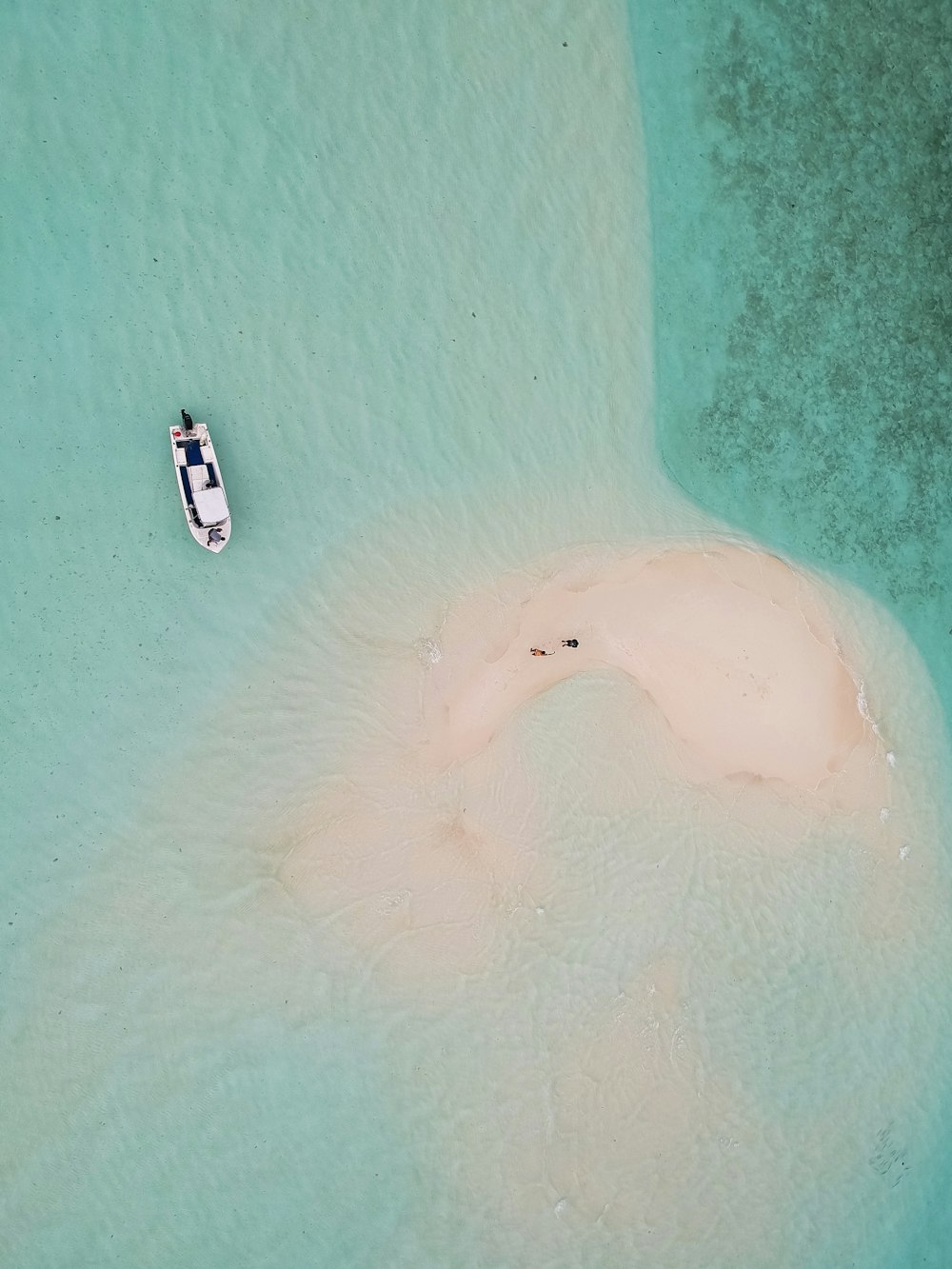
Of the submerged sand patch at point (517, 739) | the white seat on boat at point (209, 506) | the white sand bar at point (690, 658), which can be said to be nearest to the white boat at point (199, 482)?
the white seat on boat at point (209, 506)

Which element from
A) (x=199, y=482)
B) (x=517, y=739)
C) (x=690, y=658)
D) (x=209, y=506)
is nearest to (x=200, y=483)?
(x=199, y=482)

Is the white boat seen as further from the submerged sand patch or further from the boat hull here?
the submerged sand patch

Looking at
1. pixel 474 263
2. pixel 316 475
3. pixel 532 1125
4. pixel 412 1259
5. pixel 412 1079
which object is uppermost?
pixel 474 263

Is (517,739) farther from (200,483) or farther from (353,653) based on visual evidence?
(200,483)

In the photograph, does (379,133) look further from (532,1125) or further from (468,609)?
(532,1125)

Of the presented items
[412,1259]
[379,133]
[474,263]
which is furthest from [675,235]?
[412,1259]

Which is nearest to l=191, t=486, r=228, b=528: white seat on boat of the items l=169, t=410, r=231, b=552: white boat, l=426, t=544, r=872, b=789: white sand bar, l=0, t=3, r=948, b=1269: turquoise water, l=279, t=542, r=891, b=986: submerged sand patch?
l=169, t=410, r=231, b=552: white boat
